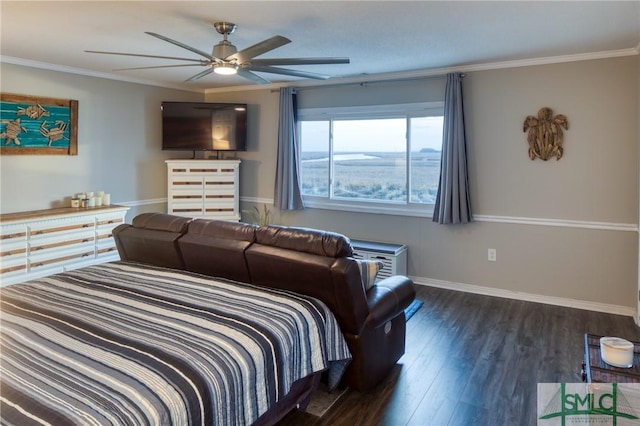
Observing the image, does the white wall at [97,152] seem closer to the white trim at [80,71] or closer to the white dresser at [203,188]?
the white trim at [80,71]

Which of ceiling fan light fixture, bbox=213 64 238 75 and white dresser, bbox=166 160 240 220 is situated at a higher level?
ceiling fan light fixture, bbox=213 64 238 75

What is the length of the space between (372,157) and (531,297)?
93.7 inches

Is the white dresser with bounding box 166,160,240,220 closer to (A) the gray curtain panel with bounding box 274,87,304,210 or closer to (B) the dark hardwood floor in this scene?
(A) the gray curtain panel with bounding box 274,87,304,210

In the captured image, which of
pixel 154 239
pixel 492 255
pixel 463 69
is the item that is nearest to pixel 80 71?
pixel 154 239

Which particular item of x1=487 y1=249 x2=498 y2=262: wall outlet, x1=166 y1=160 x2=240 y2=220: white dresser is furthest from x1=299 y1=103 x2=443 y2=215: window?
x1=166 y1=160 x2=240 y2=220: white dresser

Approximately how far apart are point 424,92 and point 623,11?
220cm

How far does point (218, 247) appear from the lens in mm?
2775

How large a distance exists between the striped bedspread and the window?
298 cm

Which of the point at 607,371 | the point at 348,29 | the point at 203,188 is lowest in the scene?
the point at 607,371

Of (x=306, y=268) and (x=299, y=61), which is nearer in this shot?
(x=306, y=268)

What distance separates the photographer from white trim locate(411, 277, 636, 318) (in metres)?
4.07

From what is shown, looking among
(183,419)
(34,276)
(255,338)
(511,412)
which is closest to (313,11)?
(255,338)

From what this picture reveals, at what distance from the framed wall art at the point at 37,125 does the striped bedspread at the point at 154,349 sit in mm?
2378

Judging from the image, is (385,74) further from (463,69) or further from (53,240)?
(53,240)
